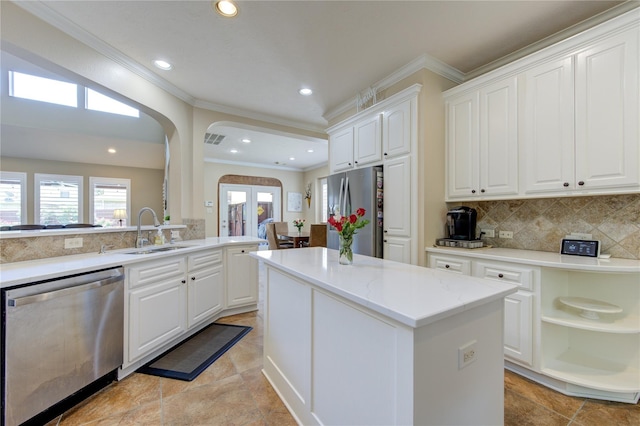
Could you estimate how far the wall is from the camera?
5043 millimetres

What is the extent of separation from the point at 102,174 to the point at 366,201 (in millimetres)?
5995

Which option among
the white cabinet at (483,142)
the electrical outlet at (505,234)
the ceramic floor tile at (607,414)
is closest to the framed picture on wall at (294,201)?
the white cabinet at (483,142)

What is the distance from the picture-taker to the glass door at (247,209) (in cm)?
758

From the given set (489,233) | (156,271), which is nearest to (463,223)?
(489,233)

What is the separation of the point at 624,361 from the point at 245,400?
8.78ft

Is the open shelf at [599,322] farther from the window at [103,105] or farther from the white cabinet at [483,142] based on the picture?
the window at [103,105]

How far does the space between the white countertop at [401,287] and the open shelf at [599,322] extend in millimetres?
1055

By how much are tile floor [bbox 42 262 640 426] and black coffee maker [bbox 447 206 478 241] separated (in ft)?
3.80

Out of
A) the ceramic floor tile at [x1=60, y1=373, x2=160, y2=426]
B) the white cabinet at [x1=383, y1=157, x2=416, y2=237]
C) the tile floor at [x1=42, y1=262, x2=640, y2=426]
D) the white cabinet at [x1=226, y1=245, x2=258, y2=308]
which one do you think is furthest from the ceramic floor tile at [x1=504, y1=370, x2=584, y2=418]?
the white cabinet at [x1=226, y1=245, x2=258, y2=308]

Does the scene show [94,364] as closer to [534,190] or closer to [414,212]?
[414,212]

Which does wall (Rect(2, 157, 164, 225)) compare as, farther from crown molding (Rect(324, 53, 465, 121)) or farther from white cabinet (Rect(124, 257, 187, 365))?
crown molding (Rect(324, 53, 465, 121))

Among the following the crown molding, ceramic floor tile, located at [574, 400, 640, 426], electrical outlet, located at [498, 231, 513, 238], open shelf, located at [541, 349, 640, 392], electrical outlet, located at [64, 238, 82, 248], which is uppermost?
the crown molding

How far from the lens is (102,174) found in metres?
5.82

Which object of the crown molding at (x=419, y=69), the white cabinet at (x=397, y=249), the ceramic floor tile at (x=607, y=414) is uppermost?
the crown molding at (x=419, y=69)
